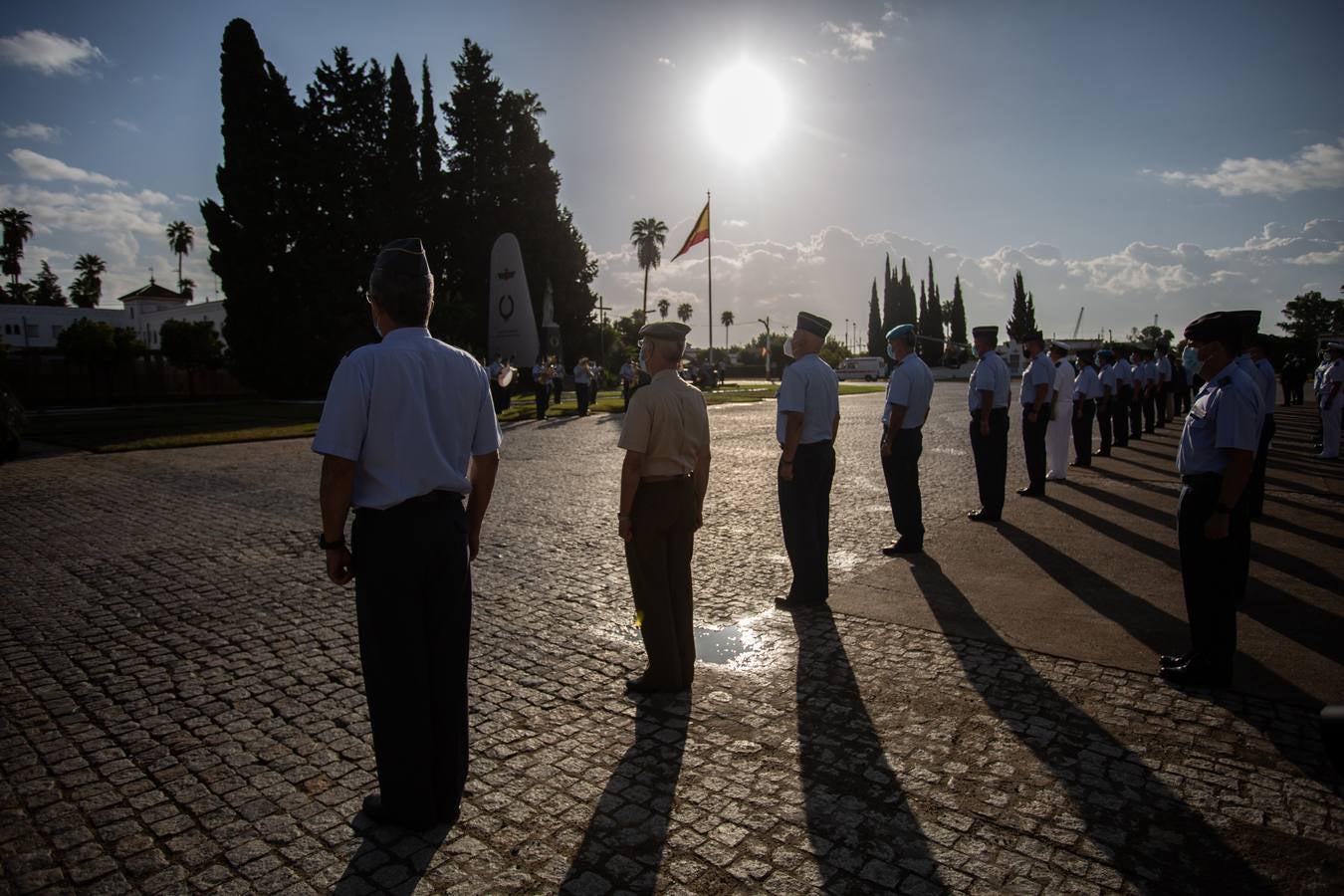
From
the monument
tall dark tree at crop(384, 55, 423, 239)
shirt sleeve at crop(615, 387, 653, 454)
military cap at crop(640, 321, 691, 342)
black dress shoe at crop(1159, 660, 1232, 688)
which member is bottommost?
black dress shoe at crop(1159, 660, 1232, 688)

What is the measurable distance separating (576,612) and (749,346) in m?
117

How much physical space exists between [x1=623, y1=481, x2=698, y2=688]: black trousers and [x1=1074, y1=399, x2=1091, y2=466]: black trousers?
11290 millimetres

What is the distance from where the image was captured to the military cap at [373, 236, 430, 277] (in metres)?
2.93

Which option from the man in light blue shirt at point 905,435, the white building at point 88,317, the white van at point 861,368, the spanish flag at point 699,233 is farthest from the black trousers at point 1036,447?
the white building at point 88,317

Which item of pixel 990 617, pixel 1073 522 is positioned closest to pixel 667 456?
pixel 990 617

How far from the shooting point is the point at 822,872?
2.71 meters

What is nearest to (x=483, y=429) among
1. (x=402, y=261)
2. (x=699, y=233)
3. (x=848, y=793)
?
(x=402, y=261)

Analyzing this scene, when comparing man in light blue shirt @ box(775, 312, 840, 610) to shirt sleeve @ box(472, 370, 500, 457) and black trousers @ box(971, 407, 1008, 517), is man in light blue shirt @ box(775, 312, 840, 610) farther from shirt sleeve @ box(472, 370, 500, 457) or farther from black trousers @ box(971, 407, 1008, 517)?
black trousers @ box(971, 407, 1008, 517)

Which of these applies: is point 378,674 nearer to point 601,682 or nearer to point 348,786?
point 348,786

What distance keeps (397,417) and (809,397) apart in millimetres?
3559

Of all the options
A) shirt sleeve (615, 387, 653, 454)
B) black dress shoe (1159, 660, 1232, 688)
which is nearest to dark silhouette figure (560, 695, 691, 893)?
shirt sleeve (615, 387, 653, 454)

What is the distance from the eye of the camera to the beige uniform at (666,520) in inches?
162

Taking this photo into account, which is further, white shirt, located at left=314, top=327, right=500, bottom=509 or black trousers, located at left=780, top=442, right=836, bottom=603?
black trousers, located at left=780, top=442, right=836, bottom=603

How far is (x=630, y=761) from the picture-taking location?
3.50 m
